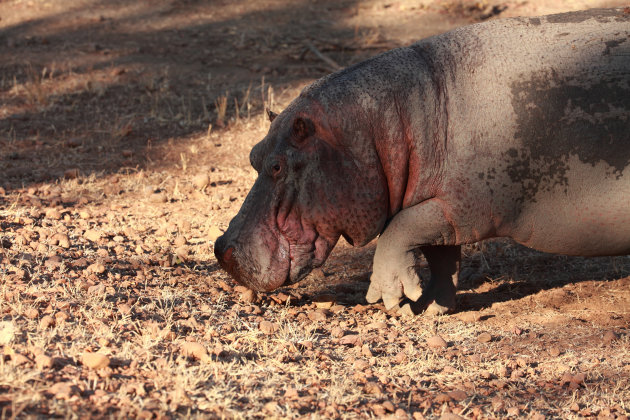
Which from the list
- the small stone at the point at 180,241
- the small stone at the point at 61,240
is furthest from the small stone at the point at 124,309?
the small stone at the point at 180,241

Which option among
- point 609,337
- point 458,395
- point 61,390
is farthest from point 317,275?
point 61,390

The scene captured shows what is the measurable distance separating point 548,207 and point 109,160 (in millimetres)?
4752

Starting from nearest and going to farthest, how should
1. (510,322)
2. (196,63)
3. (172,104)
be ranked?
1. (510,322)
2. (172,104)
3. (196,63)

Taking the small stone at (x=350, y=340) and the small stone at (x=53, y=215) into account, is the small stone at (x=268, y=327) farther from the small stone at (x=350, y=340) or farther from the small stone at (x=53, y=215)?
the small stone at (x=53, y=215)

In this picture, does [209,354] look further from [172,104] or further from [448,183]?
[172,104]

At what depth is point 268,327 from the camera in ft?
13.7

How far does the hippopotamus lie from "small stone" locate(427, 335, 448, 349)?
0.50 metres

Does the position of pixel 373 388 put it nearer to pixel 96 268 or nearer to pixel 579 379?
pixel 579 379

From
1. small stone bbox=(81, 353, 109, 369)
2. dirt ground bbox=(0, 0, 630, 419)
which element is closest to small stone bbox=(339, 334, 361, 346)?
dirt ground bbox=(0, 0, 630, 419)

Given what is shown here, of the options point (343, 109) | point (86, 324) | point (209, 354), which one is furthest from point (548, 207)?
point (86, 324)

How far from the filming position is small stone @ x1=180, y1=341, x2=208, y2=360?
352cm

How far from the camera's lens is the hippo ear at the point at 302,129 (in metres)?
A: 4.44

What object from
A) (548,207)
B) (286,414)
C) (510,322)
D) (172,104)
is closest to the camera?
(286,414)

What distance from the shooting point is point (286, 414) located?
120 inches
